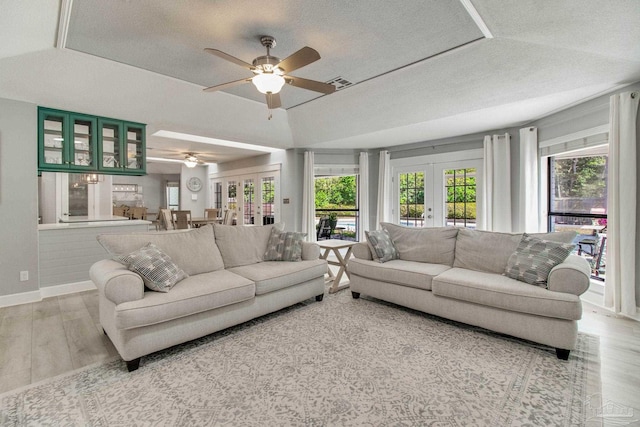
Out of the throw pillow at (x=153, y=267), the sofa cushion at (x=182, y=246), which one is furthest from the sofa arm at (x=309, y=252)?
the throw pillow at (x=153, y=267)

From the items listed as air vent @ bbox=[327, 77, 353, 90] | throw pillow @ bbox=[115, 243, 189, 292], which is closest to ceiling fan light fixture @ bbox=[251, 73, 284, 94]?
air vent @ bbox=[327, 77, 353, 90]

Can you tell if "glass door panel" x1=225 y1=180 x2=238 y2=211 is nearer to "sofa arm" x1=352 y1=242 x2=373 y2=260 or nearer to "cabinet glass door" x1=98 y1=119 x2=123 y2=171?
"cabinet glass door" x1=98 y1=119 x2=123 y2=171

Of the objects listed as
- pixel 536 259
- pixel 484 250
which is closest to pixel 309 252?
pixel 484 250

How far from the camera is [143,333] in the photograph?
2197 mm

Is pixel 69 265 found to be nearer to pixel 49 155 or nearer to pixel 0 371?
pixel 49 155

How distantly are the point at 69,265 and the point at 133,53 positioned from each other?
292 cm

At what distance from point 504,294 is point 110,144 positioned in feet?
17.2

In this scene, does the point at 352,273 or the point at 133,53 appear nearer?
the point at 133,53

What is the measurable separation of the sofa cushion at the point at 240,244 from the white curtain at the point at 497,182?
12.1 ft

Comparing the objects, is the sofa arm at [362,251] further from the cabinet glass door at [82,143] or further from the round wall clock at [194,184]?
the round wall clock at [194,184]

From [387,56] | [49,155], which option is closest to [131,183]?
[49,155]

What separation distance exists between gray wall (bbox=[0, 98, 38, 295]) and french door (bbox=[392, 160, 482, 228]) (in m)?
5.76

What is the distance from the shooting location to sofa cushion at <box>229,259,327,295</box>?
2.98 m

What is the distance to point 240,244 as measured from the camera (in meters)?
3.54
